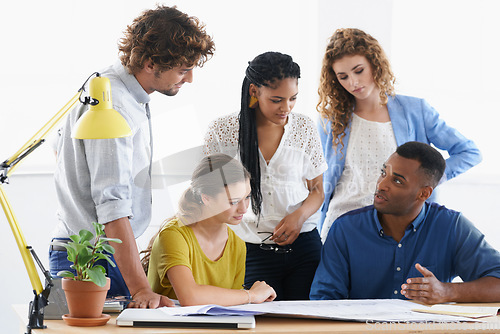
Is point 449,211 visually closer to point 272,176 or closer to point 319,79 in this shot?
point 272,176

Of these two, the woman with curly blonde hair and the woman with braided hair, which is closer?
the woman with braided hair

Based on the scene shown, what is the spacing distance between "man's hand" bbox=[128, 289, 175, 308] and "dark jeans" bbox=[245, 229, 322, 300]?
396mm

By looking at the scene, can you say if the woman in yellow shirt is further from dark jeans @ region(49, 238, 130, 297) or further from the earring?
the earring

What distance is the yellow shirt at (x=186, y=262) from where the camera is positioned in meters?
1.33

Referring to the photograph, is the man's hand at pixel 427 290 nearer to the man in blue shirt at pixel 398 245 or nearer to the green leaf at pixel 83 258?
the man in blue shirt at pixel 398 245

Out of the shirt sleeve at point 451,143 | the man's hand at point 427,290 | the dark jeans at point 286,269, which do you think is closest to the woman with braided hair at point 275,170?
the dark jeans at point 286,269

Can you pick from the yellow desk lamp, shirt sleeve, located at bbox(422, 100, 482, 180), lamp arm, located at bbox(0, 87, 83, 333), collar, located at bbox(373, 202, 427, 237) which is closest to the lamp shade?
the yellow desk lamp

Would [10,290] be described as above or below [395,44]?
below

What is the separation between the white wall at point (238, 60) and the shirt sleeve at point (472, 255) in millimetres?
575

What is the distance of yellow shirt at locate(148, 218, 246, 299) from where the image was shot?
133cm

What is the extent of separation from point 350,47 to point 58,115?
3.23 ft

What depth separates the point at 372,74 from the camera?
6.12 feet

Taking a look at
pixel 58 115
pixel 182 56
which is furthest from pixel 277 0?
pixel 58 115

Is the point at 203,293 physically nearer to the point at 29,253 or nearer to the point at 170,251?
the point at 170,251
